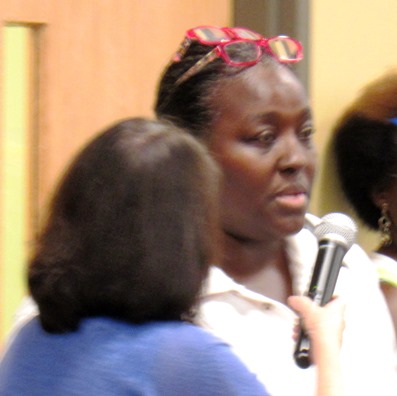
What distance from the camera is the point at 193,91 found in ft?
5.83

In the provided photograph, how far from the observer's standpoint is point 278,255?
6.07 feet

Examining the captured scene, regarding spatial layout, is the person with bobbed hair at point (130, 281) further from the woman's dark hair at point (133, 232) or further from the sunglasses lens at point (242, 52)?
the sunglasses lens at point (242, 52)

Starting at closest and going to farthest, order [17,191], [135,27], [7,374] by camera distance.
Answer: [7,374] < [17,191] < [135,27]

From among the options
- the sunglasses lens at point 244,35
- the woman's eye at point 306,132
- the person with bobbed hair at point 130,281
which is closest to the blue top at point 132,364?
the person with bobbed hair at point 130,281

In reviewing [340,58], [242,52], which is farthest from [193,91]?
[340,58]

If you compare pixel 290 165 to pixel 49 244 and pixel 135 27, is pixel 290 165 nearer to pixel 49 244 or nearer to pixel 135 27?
pixel 49 244

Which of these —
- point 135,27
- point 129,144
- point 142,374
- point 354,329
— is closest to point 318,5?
point 135,27

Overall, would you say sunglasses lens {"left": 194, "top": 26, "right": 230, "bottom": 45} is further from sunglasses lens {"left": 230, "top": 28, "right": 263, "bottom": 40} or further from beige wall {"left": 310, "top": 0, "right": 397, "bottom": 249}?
beige wall {"left": 310, "top": 0, "right": 397, "bottom": 249}

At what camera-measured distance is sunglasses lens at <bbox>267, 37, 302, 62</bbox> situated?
1.83 metres

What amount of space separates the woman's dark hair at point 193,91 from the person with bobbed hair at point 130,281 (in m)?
0.35

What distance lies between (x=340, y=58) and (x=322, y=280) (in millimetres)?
1238

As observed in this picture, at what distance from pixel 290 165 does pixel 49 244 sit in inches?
18.1

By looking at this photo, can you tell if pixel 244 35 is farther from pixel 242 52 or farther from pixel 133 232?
pixel 133 232

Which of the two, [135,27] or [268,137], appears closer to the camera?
[268,137]
